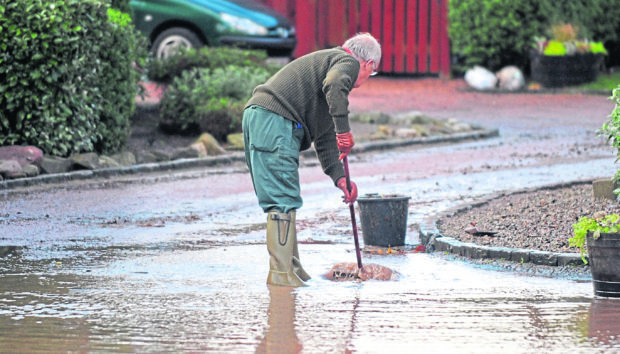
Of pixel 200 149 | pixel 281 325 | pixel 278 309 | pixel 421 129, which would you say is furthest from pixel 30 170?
pixel 281 325

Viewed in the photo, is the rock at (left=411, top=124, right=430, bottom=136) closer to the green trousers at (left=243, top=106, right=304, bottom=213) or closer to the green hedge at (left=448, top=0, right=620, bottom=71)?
the green hedge at (left=448, top=0, right=620, bottom=71)

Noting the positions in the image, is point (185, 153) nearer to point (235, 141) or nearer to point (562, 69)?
point (235, 141)

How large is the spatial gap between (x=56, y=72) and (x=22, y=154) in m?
1.06

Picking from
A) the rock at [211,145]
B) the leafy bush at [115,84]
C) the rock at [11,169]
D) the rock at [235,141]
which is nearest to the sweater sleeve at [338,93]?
the rock at [11,169]

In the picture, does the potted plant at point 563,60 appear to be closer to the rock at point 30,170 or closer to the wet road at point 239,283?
the wet road at point 239,283

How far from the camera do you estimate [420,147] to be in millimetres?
17047

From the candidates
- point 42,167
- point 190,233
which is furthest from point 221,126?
point 190,233

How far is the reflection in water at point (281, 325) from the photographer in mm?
6059

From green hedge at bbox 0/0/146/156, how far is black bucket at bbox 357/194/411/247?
5.42 meters

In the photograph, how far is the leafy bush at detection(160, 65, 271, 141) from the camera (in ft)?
54.7

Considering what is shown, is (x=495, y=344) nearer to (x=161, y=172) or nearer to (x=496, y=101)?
(x=161, y=172)

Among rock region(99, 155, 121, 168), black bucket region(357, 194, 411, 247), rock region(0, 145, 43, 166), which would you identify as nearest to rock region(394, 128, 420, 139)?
rock region(99, 155, 121, 168)

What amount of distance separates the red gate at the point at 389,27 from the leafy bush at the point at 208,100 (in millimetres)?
8974

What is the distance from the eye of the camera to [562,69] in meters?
23.3
